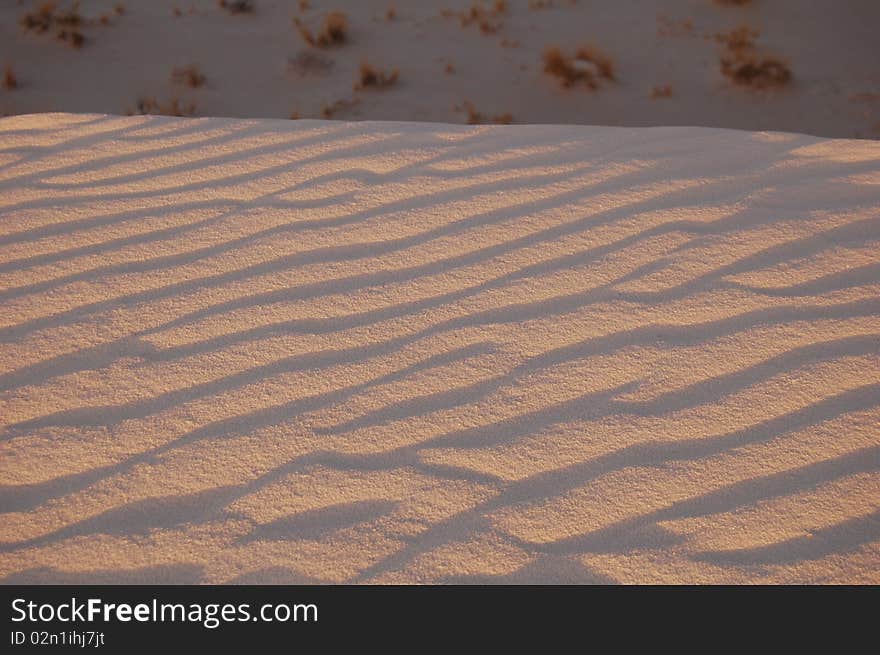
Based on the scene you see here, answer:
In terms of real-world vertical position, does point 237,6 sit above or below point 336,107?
above

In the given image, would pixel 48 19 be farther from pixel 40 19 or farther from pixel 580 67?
pixel 580 67

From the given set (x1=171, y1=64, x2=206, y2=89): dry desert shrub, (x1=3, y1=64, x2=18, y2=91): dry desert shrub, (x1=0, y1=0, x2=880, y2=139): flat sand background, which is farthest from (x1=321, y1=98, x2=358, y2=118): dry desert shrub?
(x1=3, y1=64, x2=18, y2=91): dry desert shrub

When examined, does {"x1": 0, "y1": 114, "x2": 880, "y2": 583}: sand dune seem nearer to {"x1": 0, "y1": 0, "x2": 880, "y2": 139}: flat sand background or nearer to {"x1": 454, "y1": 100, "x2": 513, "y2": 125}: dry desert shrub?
{"x1": 454, "y1": 100, "x2": 513, "y2": 125}: dry desert shrub

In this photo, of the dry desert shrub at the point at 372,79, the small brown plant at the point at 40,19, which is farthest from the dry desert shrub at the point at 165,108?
the small brown plant at the point at 40,19

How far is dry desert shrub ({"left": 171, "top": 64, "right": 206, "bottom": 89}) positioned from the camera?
5.83m

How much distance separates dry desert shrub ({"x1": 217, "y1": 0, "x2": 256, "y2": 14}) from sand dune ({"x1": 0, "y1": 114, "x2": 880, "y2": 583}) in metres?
3.01

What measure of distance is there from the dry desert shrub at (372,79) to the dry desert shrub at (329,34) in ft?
2.00

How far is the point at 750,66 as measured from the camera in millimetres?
5863

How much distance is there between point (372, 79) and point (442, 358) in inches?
138

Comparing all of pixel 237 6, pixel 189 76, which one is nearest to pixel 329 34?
pixel 237 6

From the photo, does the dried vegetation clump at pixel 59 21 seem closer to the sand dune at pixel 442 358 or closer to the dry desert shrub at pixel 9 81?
→ the dry desert shrub at pixel 9 81

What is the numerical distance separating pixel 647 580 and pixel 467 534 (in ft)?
1.68

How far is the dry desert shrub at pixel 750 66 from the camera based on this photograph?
580 centimetres
